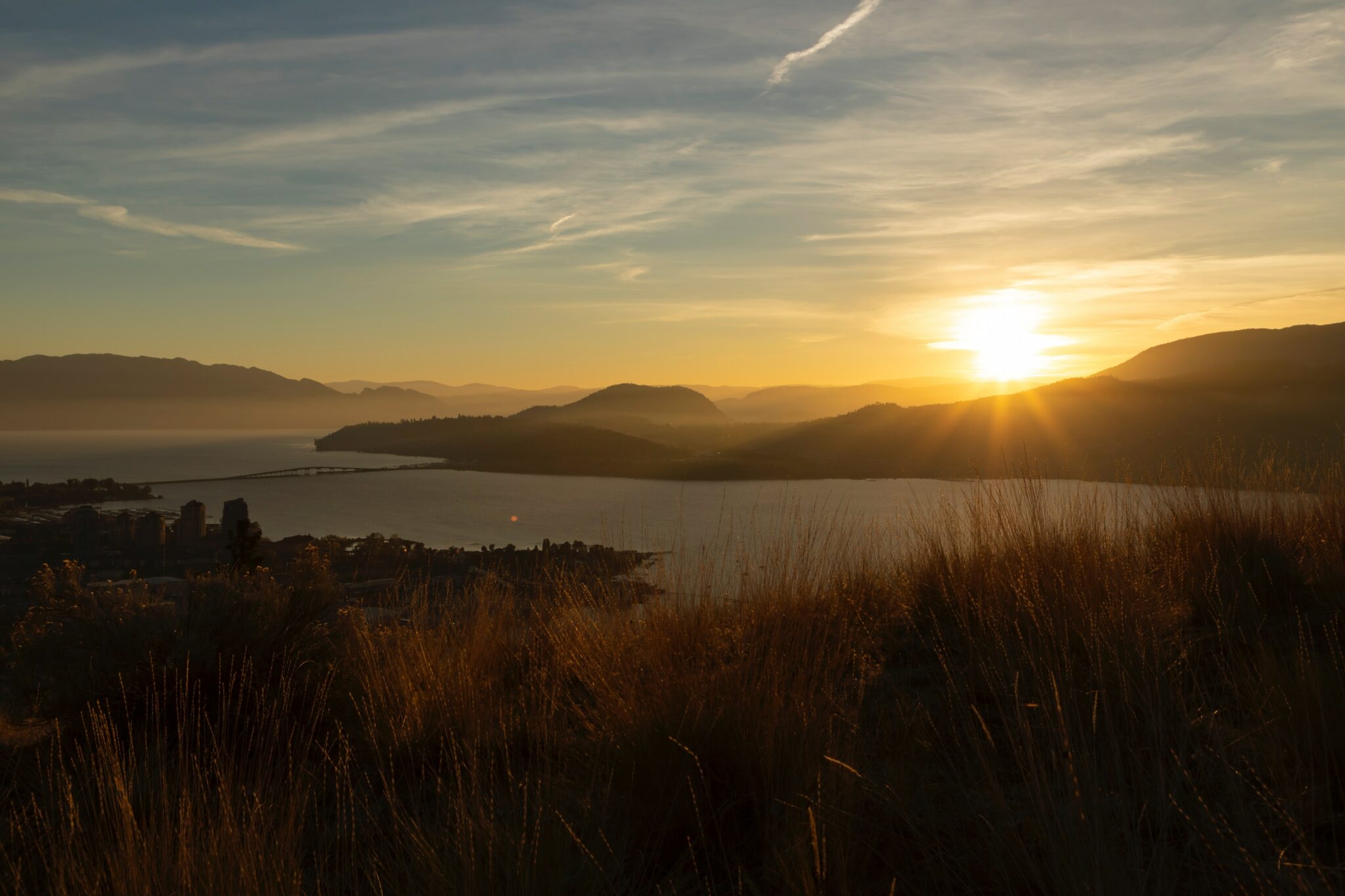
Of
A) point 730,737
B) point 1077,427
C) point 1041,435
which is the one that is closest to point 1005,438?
point 1041,435

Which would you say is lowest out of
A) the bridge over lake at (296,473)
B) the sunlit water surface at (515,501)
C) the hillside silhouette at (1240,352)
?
the sunlit water surface at (515,501)

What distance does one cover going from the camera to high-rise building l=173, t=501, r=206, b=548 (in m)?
28.5

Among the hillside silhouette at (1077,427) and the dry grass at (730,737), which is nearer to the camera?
the dry grass at (730,737)

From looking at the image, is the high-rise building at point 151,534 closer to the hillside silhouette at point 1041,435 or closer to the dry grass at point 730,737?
the hillside silhouette at point 1041,435

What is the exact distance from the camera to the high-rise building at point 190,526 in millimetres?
28469

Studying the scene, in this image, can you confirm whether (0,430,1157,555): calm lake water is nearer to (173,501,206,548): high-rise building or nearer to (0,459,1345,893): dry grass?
(0,459,1345,893): dry grass

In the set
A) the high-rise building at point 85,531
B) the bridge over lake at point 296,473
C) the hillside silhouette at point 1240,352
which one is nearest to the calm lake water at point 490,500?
the bridge over lake at point 296,473

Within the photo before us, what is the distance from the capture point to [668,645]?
11.4 ft

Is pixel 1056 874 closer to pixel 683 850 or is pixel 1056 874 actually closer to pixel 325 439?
pixel 683 850

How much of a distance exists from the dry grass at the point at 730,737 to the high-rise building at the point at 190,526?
27.6 metres

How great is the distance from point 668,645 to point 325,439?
11818 cm

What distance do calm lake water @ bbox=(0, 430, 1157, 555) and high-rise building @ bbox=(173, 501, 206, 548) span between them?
3.73 meters

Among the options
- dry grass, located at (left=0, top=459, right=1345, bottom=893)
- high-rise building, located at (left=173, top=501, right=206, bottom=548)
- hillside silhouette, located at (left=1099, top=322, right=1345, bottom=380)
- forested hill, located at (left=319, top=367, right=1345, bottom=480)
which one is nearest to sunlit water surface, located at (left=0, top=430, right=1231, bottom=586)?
dry grass, located at (left=0, top=459, right=1345, bottom=893)

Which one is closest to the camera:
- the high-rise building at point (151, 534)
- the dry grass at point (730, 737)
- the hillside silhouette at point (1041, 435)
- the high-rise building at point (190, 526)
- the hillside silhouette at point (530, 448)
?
the dry grass at point (730, 737)
